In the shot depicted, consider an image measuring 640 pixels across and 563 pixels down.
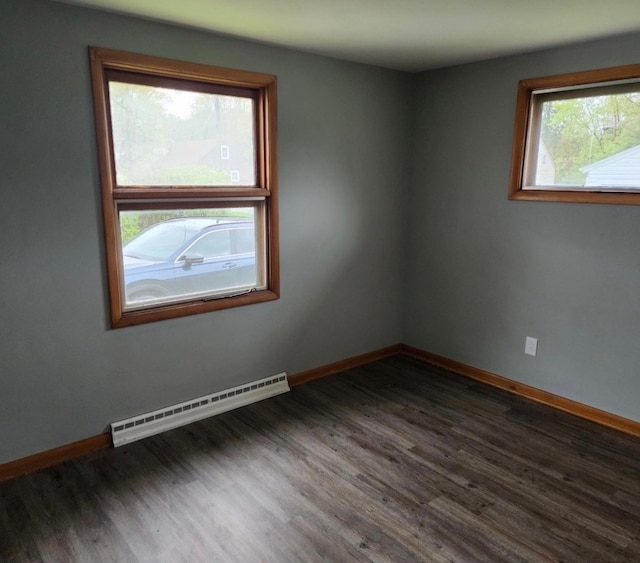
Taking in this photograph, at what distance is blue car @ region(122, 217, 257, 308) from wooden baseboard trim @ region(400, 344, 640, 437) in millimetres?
1655

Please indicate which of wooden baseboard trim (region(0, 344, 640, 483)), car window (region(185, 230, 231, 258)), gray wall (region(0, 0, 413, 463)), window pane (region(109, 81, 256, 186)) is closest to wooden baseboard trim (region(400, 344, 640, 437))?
wooden baseboard trim (region(0, 344, 640, 483))

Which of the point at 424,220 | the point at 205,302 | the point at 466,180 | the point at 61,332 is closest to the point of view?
the point at 61,332

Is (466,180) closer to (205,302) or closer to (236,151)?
(236,151)

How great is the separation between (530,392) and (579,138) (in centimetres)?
169

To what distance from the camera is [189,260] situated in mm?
2922

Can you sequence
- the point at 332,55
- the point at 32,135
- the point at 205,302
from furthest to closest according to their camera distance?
the point at 332,55
the point at 205,302
the point at 32,135

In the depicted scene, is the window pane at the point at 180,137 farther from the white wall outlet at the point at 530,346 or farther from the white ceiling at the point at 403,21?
the white wall outlet at the point at 530,346

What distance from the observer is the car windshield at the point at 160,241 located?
2.68 m

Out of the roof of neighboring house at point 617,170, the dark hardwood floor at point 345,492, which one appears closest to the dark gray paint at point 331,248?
the roof of neighboring house at point 617,170

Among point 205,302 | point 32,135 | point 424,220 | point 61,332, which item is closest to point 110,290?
point 61,332

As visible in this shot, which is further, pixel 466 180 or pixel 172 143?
pixel 466 180

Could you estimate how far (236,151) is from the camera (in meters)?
3.01

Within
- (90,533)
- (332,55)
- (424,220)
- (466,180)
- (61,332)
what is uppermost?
(332,55)

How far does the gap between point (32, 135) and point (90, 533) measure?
5.92 ft
